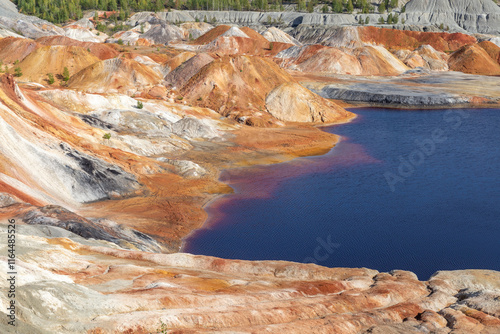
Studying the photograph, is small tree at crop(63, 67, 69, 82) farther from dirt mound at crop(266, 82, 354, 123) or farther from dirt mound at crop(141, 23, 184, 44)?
dirt mound at crop(141, 23, 184, 44)

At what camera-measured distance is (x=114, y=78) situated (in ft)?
261

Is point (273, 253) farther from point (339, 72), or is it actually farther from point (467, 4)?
point (467, 4)

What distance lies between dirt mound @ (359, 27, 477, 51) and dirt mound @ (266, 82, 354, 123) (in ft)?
251

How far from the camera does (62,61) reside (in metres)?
87.1

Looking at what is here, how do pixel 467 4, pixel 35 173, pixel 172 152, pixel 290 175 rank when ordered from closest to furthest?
1. pixel 35 173
2. pixel 290 175
3. pixel 172 152
4. pixel 467 4

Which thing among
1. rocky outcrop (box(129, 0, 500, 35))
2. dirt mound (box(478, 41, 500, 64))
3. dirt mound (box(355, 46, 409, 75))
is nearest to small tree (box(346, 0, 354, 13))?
rocky outcrop (box(129, 0, 500, 35))

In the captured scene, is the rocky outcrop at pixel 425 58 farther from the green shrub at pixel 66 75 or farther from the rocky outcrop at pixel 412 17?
the green shrub at pixel 66 75

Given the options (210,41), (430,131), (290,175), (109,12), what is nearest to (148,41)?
(210,41)

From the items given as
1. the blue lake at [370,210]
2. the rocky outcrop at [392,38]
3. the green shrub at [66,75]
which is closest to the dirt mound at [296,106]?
the blue lake at [370,210]

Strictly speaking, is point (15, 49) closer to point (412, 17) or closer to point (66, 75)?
point (66, 75)

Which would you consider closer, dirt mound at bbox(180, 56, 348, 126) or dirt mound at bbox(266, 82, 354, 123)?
dirt mound at bbox(180, 56, 348, 126)

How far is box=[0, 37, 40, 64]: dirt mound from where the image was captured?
92.2 m

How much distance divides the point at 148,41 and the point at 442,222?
5040 inches

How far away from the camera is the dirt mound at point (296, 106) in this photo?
77.7 m
